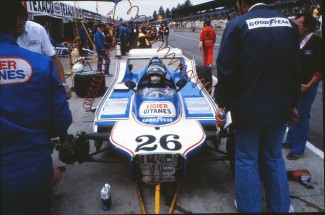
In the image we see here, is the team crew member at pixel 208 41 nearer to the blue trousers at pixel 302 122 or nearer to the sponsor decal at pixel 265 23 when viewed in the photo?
the blue trousers at pixel 302 122

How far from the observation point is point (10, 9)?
1.72 meters

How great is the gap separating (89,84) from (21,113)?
6.27 metres

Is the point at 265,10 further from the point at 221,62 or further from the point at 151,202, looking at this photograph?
the point at 151,202

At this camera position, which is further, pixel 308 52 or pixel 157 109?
pixel 157 109

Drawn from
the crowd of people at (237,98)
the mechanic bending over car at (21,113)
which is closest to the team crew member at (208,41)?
the crowd of people at (237,98)

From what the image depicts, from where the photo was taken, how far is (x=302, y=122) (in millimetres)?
4051

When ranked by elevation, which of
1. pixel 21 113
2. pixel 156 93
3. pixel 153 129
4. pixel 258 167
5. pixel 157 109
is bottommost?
pixel 258 167

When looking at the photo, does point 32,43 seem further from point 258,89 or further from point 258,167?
point 258,167

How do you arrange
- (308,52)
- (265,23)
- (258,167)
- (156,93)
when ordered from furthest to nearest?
(156,93)
(308,52)
(258,167)
(265,23)

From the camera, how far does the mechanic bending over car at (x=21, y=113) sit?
5.65 ft

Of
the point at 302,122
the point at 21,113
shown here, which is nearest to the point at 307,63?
the point at 302,122

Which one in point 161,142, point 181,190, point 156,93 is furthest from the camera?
point 156,93

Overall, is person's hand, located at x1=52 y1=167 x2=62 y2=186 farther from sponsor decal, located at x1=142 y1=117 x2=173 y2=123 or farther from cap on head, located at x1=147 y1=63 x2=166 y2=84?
cap on head, located at x1=147 y1=63 x2=166 y2=84

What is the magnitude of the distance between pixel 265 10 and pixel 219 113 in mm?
956
